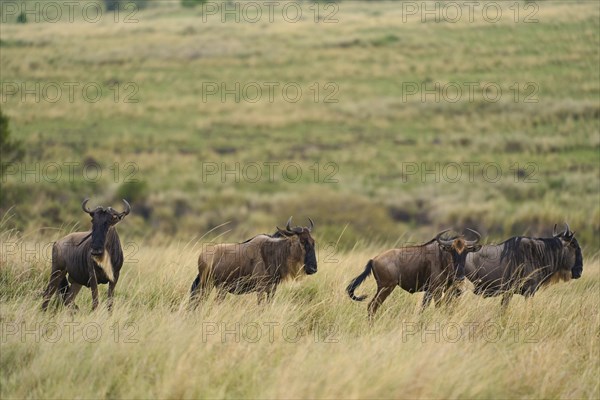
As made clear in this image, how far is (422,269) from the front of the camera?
327 inches

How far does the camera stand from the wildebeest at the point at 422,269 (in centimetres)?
822

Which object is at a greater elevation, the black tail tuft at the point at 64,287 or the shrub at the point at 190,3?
the shrub at the point at 190,3

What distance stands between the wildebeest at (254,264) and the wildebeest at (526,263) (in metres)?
1.73

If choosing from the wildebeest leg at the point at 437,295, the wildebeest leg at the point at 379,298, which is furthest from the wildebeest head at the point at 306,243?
the wildebeest leg at the point at 437,295

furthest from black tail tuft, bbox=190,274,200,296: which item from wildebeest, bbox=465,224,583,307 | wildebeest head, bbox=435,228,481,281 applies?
wildebeest, bbox=465,224,583,307

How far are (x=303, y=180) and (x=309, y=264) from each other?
981 inches

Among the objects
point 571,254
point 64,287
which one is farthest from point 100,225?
point 571,254

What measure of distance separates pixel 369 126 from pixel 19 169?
16.1 metres

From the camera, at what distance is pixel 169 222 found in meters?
28.7

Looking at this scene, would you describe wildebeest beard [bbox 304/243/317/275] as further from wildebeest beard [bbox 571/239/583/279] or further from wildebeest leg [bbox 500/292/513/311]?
wildebeest beard [bbox 571/239/583/279]

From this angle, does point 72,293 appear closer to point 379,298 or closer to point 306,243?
point 306,243

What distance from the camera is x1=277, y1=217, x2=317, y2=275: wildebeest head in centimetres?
823

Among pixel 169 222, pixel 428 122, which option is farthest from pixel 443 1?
pixel 169 222

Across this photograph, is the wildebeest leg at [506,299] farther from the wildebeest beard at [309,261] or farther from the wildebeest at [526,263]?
the wildebeest beard at [309,261]
